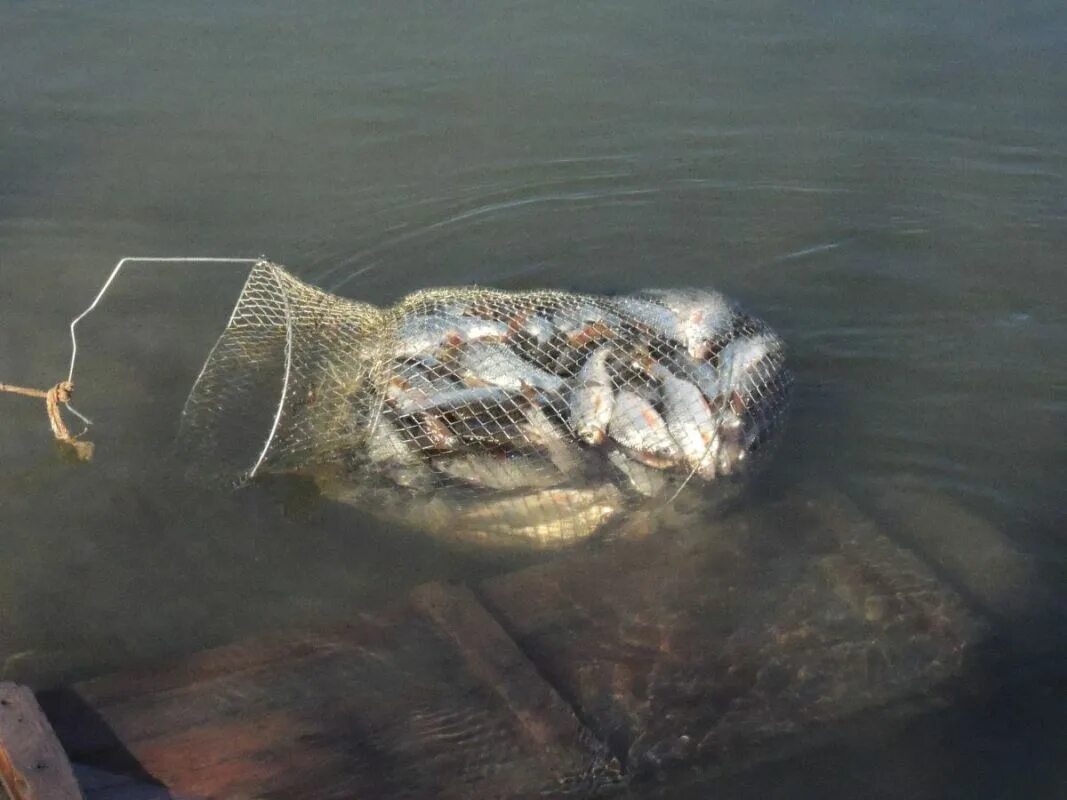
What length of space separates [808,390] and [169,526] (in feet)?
10.4

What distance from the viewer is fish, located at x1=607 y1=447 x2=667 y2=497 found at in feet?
16.8

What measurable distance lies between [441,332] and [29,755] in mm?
2634

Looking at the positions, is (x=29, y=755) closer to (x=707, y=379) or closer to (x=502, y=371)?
(x=502, y=371)

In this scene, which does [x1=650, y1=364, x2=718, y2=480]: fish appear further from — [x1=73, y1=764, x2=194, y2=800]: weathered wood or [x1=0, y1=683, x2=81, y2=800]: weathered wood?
[x1=0, y1=683, x2=81, y2=800]: weathered wood

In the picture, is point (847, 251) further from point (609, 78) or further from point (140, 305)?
point (140, 305)

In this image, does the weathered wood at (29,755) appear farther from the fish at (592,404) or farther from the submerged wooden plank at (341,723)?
the fish at (592,404)

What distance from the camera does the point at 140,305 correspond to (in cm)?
659

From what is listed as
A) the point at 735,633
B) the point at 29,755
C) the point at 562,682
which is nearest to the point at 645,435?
the point at 735,633

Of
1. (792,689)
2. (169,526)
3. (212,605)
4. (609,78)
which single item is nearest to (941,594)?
(792,689)

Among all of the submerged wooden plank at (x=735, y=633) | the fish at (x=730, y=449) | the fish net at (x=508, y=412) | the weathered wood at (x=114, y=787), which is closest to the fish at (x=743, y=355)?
the fish net at (x=508, y=412)

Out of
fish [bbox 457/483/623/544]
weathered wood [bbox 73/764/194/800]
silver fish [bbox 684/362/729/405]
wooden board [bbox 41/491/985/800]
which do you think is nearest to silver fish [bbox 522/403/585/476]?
fish [bbox 457/483/623/544]

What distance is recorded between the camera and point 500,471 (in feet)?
16.5

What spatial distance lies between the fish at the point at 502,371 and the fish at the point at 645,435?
1.04 ft

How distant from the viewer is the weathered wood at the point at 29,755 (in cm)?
333
